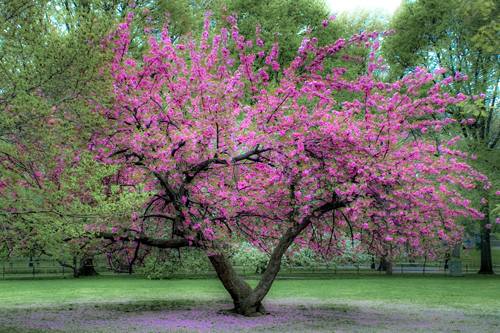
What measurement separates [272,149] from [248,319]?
4.61 m

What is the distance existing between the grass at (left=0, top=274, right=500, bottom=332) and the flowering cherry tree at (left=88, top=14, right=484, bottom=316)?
1963 millimetres

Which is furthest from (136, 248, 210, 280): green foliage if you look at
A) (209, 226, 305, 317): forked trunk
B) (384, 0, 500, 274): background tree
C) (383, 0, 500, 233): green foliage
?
(384, 0, 500, 274): background tree

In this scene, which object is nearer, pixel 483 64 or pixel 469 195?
pixel 469 195

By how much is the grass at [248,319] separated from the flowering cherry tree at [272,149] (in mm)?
1963

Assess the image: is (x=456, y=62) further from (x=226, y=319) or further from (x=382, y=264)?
(x=226, y=319)

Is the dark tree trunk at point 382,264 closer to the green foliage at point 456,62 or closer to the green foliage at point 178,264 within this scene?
the green foliage at point 456,62

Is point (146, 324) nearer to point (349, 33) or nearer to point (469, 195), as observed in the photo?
point (469, 195)

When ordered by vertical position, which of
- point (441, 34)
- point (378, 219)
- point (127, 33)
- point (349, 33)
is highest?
point (349, 33)

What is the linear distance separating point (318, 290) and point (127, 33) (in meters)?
14.6

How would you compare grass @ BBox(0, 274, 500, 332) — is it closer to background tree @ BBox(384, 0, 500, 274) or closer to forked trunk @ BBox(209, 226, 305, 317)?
forked trunk @ BBox(209, 226, 305, 317)

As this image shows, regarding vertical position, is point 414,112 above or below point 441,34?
below

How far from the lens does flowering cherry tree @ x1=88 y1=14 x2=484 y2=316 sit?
32.2 ft

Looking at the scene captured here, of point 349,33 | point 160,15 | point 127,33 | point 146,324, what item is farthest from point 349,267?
point 127,33

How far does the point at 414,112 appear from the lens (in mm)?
10125
